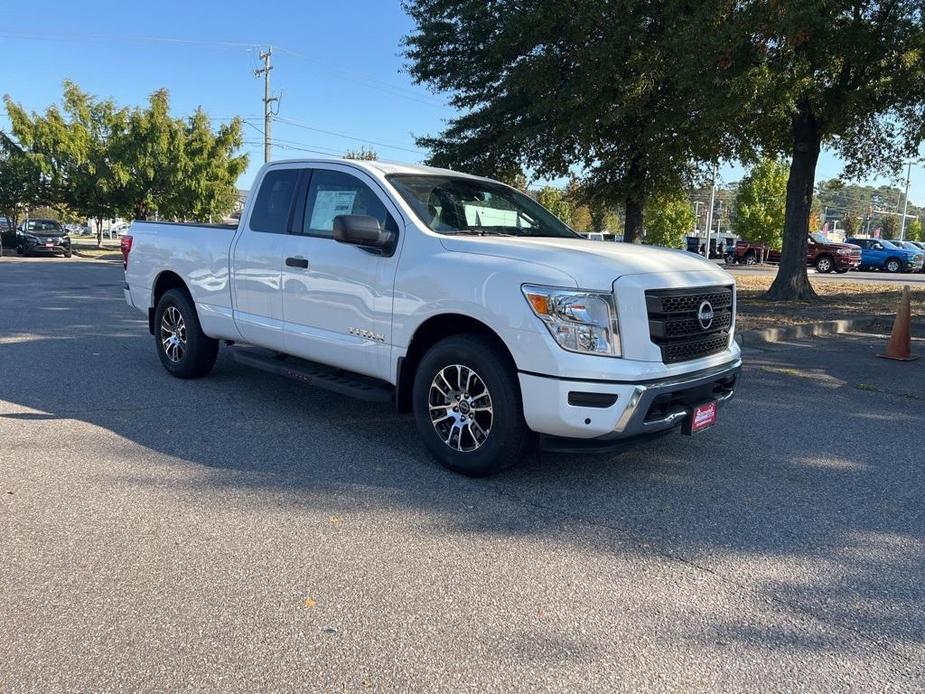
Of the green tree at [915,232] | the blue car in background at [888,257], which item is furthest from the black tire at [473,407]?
the green tree at [915,232]

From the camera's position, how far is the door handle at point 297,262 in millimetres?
5488

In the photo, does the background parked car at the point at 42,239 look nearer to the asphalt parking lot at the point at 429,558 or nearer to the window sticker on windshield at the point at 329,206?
the asphalt parking lot at the point at 429,558

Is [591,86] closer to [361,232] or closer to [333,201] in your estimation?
A: [333,201]

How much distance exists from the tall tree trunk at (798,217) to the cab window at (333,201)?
492 inches

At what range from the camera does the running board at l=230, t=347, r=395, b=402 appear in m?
5.08

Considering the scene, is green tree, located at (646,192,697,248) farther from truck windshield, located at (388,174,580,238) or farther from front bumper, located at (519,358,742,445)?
front bumper, located at (519,358,742,445)

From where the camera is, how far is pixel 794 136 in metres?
15.5

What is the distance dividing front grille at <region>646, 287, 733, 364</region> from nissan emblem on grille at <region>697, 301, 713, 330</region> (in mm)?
10

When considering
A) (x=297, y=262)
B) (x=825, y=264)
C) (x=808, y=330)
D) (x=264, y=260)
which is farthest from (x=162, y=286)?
(x=825, y=264)

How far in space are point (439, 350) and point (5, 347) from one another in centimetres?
648

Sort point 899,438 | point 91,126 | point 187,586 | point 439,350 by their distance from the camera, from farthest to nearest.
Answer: point 91,126, point 899,438, point 439,350, point 187,586

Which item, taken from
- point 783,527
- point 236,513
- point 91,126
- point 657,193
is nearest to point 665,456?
point 783,527

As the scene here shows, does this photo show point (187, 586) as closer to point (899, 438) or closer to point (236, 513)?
point (236, 513)

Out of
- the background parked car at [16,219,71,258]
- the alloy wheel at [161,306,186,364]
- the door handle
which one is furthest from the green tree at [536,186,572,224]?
the door handle
